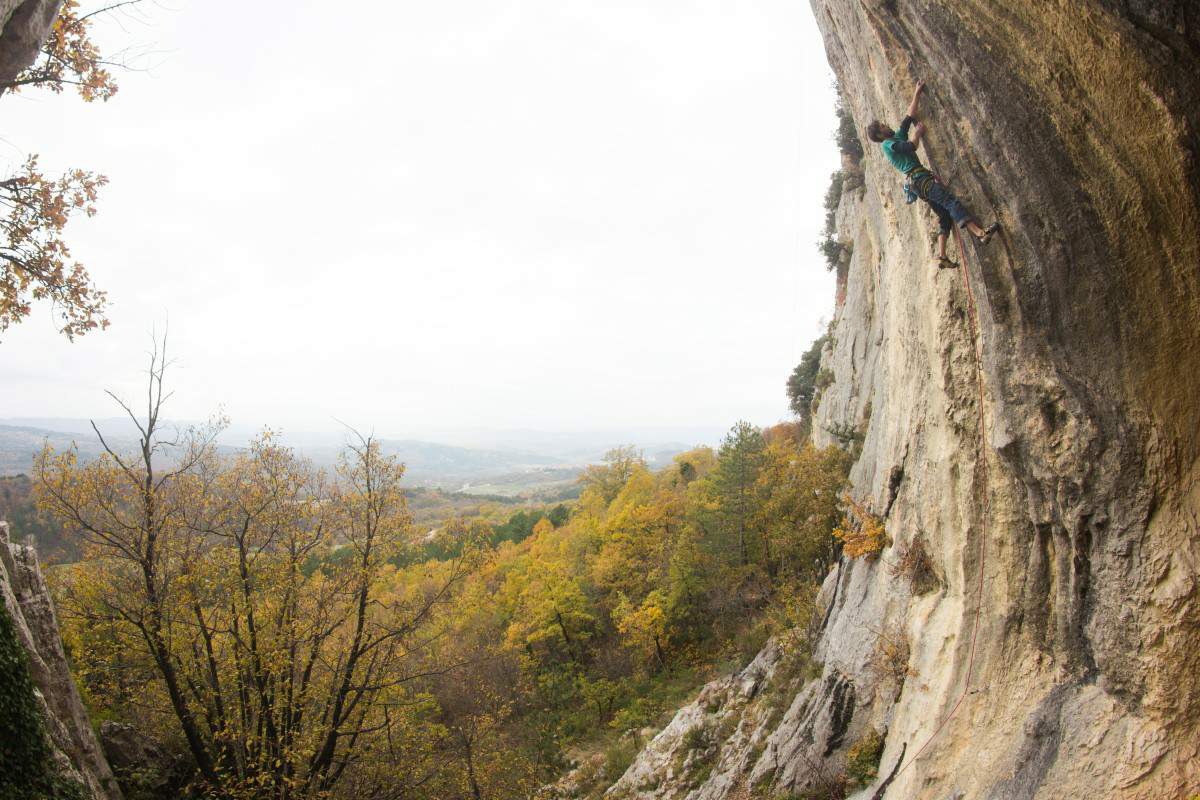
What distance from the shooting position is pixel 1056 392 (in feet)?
21.8

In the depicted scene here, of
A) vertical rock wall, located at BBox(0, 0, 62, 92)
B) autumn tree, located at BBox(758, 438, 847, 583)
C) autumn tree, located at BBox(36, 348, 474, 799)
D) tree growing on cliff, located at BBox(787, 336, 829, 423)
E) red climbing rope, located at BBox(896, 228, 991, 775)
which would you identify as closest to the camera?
vertical rock wall, located at BBox(0, 0, 62, 92)

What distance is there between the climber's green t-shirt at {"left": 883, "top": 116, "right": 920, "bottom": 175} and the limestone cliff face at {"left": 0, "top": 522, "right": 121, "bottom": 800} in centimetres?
1429

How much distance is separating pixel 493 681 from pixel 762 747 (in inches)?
714

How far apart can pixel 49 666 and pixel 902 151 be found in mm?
16146

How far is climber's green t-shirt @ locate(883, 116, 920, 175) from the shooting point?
7.05m

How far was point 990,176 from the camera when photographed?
21.3 feet

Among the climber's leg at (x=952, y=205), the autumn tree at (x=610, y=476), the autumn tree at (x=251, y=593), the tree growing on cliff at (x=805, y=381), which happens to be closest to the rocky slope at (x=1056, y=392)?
the climber's leg at (x=952, y=205)

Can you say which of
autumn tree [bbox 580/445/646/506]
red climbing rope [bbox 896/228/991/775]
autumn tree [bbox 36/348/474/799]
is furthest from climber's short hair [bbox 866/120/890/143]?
autumn tree [bbox 580/445/646/506]

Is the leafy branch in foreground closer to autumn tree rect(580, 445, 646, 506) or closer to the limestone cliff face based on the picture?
the limestone cliff face

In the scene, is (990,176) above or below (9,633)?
above

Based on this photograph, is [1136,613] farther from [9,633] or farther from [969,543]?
[9,633]

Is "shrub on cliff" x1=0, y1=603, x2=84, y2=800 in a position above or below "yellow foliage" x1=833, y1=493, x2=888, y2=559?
below

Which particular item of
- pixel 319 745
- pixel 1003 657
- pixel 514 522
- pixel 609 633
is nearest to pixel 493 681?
pixel 609 633

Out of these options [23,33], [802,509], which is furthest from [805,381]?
[23,33]
